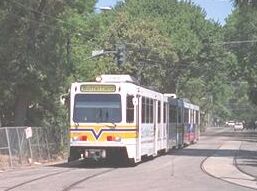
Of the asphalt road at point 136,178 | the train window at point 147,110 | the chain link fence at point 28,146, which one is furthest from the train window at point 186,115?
the asphalt road at point 136,178

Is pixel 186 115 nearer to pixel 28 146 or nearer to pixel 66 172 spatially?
pixel 28 146

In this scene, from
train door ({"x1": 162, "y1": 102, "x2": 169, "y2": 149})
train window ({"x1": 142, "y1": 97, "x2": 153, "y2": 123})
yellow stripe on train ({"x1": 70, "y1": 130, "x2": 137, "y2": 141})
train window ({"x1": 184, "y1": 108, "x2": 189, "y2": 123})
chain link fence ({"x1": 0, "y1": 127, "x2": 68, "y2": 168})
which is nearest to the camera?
yellow stripe on train ({"x1": 70, "y1": 130, "x2": 137, "y2": 141})

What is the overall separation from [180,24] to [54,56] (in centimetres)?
4805

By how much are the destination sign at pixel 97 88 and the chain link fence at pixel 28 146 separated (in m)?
4.05

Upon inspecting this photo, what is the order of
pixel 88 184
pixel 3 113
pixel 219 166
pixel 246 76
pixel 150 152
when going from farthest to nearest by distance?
pixel 246 76 → pixel 3 113 → pixel 150 152 → pixel 219 166 → pixel 88 184

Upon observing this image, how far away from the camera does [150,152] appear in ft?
104

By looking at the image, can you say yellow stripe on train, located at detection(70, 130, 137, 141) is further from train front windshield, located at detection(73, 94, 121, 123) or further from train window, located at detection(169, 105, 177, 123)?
train window, located at detection(169, 105, 177, 123)

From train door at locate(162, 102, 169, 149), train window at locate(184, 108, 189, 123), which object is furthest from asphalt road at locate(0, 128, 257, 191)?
train window at locate(184, 108, 189, 123)

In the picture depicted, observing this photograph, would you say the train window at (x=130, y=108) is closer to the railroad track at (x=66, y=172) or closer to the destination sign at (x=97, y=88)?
the destination sign at (x=97, y=88)

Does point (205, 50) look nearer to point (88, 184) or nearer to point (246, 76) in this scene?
point (246, 76)

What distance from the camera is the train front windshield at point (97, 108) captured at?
27.1 metres

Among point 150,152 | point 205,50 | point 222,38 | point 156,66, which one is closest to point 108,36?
point 156,66

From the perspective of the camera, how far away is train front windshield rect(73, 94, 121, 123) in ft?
89.0

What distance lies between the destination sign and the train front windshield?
0.62 feet
